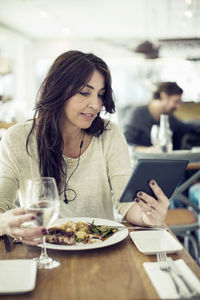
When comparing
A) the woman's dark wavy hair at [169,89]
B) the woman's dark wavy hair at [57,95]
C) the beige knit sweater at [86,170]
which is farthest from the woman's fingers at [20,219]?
the woman's dark wavy hair at [169,89]

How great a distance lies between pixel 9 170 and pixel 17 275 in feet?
2.07

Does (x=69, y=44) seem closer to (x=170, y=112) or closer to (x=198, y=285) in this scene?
(x=170, y=112)

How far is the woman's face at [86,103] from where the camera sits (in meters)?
1.45

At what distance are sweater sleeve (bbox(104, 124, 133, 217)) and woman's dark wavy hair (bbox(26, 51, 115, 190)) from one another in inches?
7.3

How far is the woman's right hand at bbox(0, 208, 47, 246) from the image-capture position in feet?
2.84

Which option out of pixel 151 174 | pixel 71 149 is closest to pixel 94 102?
pixel 71 149

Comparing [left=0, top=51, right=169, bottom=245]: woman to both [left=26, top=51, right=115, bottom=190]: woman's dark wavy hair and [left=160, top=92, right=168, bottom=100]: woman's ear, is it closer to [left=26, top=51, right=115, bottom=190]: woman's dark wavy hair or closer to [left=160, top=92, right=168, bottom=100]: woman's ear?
[left=26, top=51, right=115, bottom=190]: woman's dark wavy hair

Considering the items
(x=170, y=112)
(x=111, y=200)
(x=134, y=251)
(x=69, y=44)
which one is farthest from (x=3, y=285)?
(x=69, y=44)

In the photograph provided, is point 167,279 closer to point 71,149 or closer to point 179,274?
point 179,274

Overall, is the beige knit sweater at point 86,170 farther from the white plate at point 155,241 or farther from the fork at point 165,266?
the fork at point 165,266

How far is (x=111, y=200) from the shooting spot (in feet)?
5.24

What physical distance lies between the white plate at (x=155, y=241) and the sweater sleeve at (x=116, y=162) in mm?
378

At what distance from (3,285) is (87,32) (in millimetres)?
9174

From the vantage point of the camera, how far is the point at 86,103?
144 centimetres
